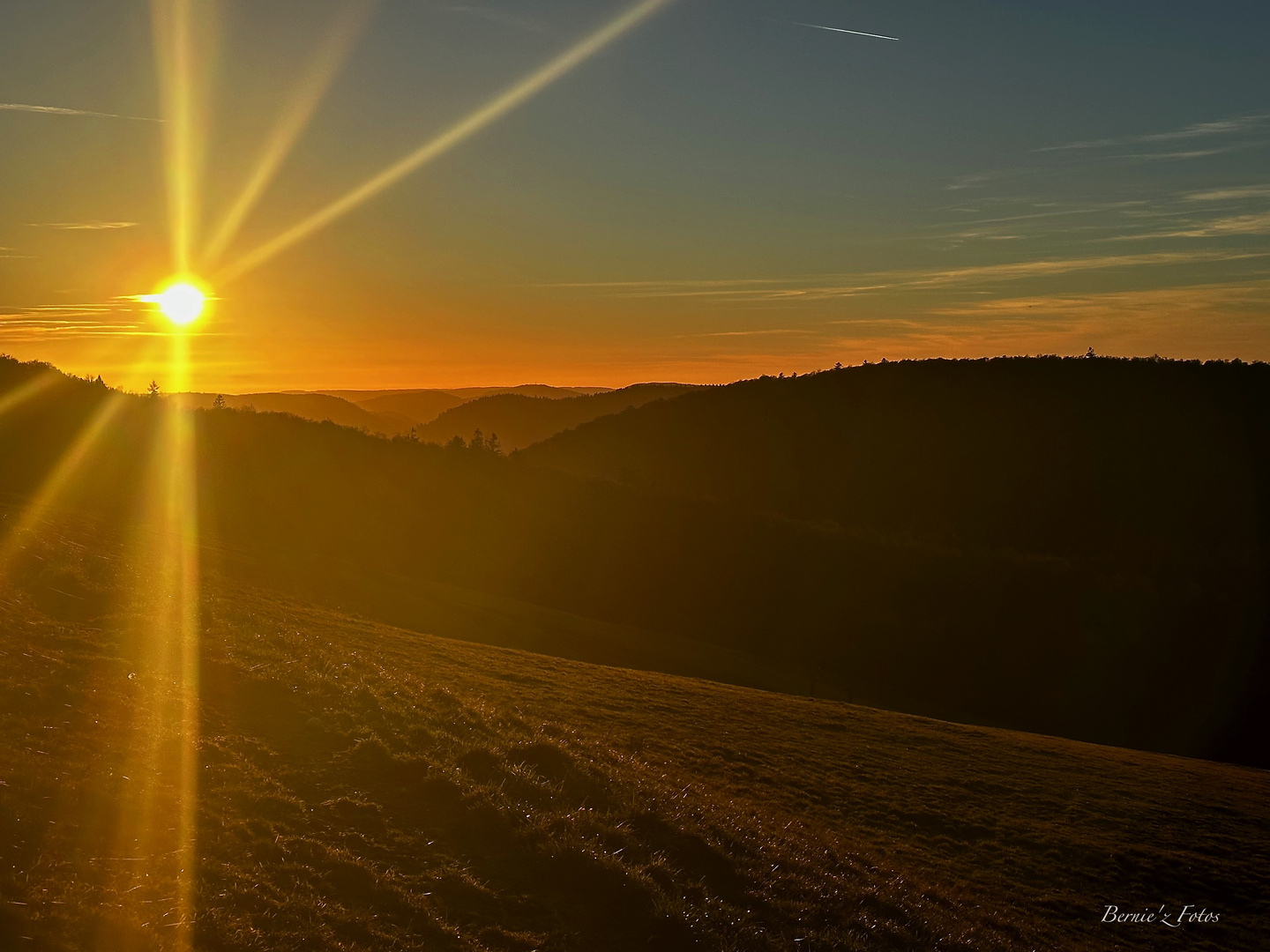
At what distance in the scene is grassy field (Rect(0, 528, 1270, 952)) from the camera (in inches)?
347

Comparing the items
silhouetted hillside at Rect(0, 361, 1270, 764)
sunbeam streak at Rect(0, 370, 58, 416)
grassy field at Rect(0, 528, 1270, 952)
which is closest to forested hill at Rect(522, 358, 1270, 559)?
silhouetted hillside at Rect(0, 361, 1270, 764)

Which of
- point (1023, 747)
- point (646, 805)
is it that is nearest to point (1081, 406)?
point (1023, 747)

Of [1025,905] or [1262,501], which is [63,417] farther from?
[1262,501]

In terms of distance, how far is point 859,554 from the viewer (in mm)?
80125

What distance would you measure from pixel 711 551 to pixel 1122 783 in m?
54.4

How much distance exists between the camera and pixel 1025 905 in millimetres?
15391

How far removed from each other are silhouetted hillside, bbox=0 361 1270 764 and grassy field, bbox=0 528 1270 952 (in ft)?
61.8

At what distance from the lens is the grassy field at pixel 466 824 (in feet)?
28.9

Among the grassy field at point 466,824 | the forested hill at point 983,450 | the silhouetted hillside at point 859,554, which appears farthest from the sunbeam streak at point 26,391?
the forested hill at point 983,450
